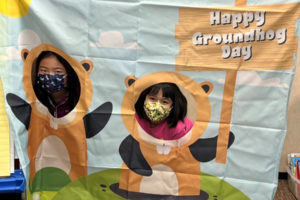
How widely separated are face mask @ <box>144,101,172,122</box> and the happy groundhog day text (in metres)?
0.26

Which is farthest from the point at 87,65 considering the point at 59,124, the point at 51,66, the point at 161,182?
the point at 161,182

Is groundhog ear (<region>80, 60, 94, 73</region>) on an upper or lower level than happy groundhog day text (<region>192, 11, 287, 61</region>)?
lower

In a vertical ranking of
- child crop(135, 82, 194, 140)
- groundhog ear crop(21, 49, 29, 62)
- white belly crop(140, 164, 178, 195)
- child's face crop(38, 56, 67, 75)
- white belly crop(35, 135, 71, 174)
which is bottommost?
white belly crop(140, 164, 178, 195)

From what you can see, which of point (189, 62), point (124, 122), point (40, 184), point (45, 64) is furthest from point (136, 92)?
point (40, 184)

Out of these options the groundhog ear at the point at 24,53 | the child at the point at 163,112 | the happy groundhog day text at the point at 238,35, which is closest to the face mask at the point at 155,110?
the child at the point at 163,112

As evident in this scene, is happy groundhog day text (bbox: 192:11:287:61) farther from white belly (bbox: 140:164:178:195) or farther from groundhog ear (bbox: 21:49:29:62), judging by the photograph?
groundhog ear (bbox: 21:49:29:62)

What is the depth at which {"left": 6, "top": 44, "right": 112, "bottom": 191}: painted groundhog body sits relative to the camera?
120 centimetres

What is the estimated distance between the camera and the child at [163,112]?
1.22 m

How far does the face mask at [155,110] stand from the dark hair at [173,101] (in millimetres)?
23

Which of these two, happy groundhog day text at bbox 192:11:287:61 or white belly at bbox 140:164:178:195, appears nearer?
happy groundhog day text at bbox 192:11:287:61

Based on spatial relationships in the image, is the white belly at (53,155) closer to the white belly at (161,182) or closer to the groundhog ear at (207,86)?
the white belly at (161,182)

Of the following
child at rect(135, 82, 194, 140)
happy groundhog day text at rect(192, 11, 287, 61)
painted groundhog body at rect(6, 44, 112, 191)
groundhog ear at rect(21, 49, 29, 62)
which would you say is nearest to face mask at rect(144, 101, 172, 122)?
child at rect(135, 82, 194, 140)

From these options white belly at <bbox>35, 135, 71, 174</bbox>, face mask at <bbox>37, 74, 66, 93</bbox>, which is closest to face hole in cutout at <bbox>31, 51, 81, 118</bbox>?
face mask at <bbox>37, 74, 66, 93</bbox>

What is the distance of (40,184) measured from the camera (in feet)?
4.27
